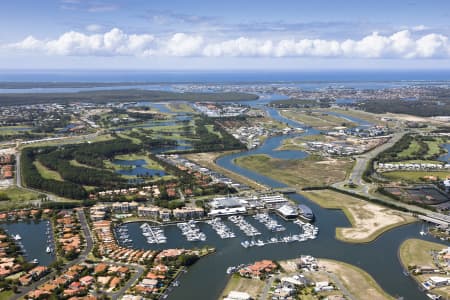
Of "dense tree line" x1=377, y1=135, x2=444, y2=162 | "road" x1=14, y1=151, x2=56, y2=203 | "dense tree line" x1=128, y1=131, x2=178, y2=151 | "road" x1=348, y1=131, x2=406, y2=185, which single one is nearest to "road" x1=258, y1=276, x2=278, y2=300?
"road" x1=348, y1=131, x2=406, y2=185

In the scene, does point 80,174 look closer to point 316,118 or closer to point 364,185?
point 364,185

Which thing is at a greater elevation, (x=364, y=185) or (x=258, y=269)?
(x=364, y=185)

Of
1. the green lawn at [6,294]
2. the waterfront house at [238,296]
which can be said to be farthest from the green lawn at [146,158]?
the waterfront house at [238,296]

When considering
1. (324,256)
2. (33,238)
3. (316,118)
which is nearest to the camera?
(324,256)

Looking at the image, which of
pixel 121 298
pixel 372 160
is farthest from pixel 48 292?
pixel 372 160

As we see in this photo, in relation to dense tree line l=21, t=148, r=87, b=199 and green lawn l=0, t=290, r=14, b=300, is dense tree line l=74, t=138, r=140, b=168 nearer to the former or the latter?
dense tree line l=21, t=148, r=87, b=199

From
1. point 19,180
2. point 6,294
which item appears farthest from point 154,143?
point 6,294

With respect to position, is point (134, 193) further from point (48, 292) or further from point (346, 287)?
point (346, 287)
